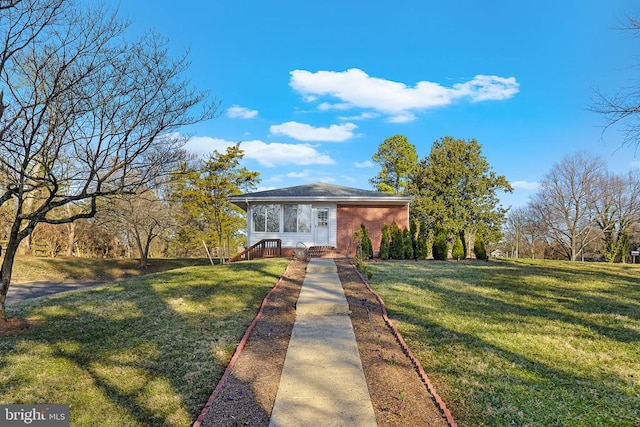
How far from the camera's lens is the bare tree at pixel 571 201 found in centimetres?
2712

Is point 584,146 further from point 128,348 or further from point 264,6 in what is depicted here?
point 128,348

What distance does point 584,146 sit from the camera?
2688 cm

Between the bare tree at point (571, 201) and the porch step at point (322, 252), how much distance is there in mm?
20473

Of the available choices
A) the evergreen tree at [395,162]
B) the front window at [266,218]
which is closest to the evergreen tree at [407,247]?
the front window at [266,218]

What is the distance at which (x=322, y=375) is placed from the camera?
3730mm

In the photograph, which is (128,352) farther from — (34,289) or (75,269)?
(75,269)

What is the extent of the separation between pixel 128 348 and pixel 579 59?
15.1 m

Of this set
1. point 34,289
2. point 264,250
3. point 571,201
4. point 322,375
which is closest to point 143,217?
point 34,289

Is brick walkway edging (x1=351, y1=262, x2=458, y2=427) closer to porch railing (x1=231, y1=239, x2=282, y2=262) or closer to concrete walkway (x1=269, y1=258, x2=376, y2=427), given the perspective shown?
concrete walkway (x1=269, y1=258, x2=376, y2=427)

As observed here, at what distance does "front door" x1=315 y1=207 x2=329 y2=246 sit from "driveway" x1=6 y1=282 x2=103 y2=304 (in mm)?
9281

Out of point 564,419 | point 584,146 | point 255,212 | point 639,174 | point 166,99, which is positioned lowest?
point 564,419

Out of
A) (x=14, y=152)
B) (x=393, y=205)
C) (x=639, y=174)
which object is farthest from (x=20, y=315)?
(x=639, y=174)

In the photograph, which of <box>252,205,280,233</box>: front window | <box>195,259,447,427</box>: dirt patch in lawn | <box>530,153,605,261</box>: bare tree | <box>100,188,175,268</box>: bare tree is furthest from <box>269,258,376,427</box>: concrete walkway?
<box>530,153,605,261</box>: bare tree

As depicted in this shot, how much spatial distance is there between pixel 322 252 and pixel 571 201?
22.5 metres
